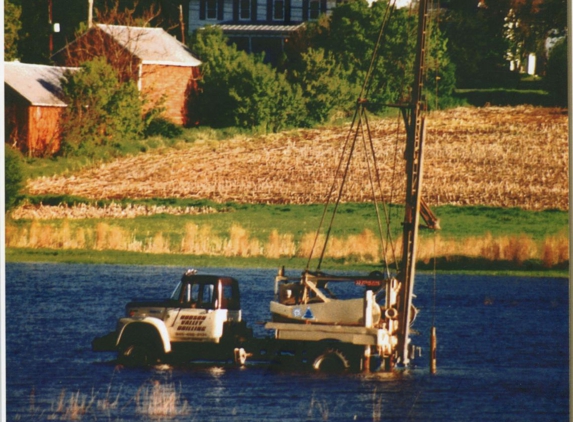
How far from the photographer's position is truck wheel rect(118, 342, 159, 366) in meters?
16.1

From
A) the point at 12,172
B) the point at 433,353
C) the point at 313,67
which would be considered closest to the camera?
the point at 433,353

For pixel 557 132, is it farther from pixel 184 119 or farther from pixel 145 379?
pixel 145 379

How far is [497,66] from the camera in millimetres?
21266

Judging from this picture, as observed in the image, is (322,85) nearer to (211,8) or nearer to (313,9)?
(313,9)

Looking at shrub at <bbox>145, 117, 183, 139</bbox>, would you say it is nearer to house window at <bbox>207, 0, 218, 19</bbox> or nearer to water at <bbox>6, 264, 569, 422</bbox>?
house window at <bbox>207, 0, 218, 19</bbox>

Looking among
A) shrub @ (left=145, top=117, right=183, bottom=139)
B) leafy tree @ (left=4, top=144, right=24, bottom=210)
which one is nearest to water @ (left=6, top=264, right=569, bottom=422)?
leafy tree @ (left=4, top=144, right=24, bottom=210)

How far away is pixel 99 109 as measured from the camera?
822 inches

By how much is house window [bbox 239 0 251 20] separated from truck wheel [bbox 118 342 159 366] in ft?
19.7

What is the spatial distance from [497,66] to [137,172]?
19.0 feet

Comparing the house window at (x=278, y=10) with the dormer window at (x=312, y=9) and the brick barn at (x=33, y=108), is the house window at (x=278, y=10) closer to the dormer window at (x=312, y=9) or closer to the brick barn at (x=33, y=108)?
the dormer window at (x=312, y=9)

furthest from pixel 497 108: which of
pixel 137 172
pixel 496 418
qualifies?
pixel 496 418

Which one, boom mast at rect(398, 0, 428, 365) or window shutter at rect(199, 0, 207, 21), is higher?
window shutter at rect(199, 0, 207, 21)

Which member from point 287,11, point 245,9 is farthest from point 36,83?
point 287,11

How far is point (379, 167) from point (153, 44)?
13.4 ft
